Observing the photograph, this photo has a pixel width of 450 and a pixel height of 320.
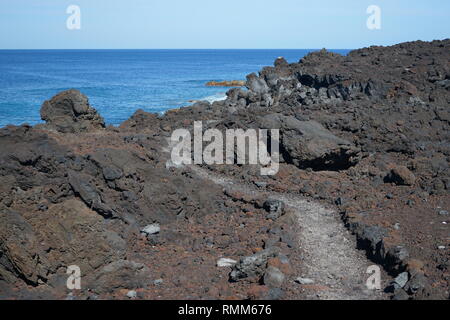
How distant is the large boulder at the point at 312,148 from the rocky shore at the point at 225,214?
0.05 m

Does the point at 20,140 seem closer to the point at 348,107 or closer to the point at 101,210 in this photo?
the point at 101,210

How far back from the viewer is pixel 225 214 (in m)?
14.7

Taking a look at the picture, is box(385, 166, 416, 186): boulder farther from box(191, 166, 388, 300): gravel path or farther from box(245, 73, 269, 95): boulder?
box(245, 73, 269, 95): boulder

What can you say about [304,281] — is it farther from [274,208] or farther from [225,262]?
[274,208]

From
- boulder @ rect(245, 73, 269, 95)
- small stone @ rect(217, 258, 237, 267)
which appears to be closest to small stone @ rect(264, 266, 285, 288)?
small stone @ rect(217, 258, 237, 267)

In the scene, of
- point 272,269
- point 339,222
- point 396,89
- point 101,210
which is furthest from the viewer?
point 396,89

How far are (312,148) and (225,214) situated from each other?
5632mm

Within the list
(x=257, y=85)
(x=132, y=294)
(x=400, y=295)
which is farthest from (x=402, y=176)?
(x=257, y=85)

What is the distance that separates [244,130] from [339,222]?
6.98 m

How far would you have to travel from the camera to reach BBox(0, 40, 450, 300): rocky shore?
10328 mm

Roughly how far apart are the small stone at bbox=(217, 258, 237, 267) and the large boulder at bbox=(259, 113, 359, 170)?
25.6 ft

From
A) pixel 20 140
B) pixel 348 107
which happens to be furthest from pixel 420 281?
pixel 348 107

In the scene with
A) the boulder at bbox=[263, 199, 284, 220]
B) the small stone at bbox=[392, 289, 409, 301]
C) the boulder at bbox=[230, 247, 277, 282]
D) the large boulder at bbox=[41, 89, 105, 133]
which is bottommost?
the small stone at bbox=[392, 289, 409, 301]
